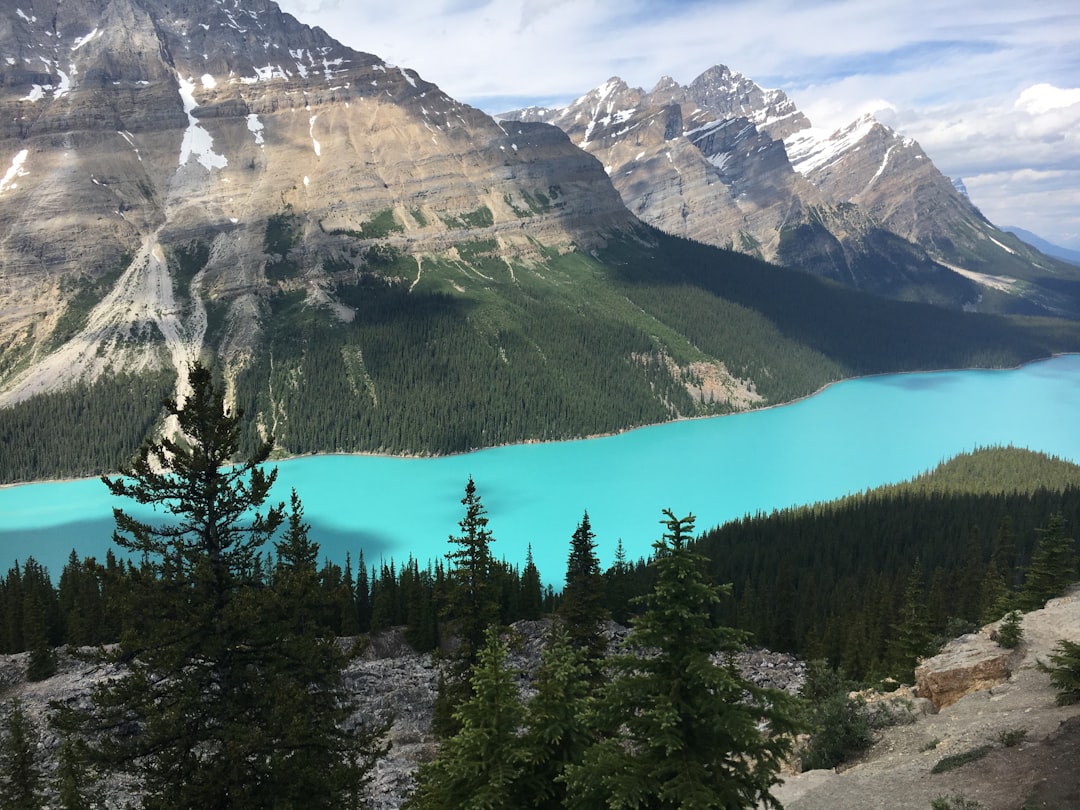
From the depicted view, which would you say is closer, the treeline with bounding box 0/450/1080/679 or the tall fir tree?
the tall fir tree

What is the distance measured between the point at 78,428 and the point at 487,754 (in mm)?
143155

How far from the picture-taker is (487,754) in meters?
16.1

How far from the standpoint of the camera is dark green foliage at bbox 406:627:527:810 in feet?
51.2

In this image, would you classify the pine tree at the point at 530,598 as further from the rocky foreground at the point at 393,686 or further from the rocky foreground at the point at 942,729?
the rocky foreground at the point at 942,729

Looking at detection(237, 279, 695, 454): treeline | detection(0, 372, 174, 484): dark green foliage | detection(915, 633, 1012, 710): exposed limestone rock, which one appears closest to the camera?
detection(915, 633, 1012, 710): exposed limestone rock

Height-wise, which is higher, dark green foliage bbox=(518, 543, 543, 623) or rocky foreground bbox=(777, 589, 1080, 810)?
rocky foreground bbox=(777, 589, 1080, 810)

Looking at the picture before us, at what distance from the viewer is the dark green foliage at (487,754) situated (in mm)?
15602

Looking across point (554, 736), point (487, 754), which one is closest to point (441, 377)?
point (487, 754)

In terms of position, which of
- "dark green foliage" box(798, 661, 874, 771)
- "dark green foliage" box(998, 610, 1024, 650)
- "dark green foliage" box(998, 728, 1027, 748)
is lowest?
"dark green foliage" box(798, 661, 874, 771)

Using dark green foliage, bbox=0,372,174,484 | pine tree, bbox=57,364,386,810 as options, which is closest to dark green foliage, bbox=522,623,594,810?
pine tree, bbox=57,364,386,810

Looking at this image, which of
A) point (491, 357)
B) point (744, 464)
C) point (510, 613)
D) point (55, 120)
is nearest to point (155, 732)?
point (510, 613)

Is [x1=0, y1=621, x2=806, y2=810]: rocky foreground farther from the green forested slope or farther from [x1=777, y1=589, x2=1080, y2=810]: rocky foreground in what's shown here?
the green forested slope

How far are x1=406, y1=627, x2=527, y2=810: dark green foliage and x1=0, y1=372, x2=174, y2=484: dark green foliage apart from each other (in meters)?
125

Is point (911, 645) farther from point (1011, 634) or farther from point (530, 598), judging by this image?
point (530, 598)
